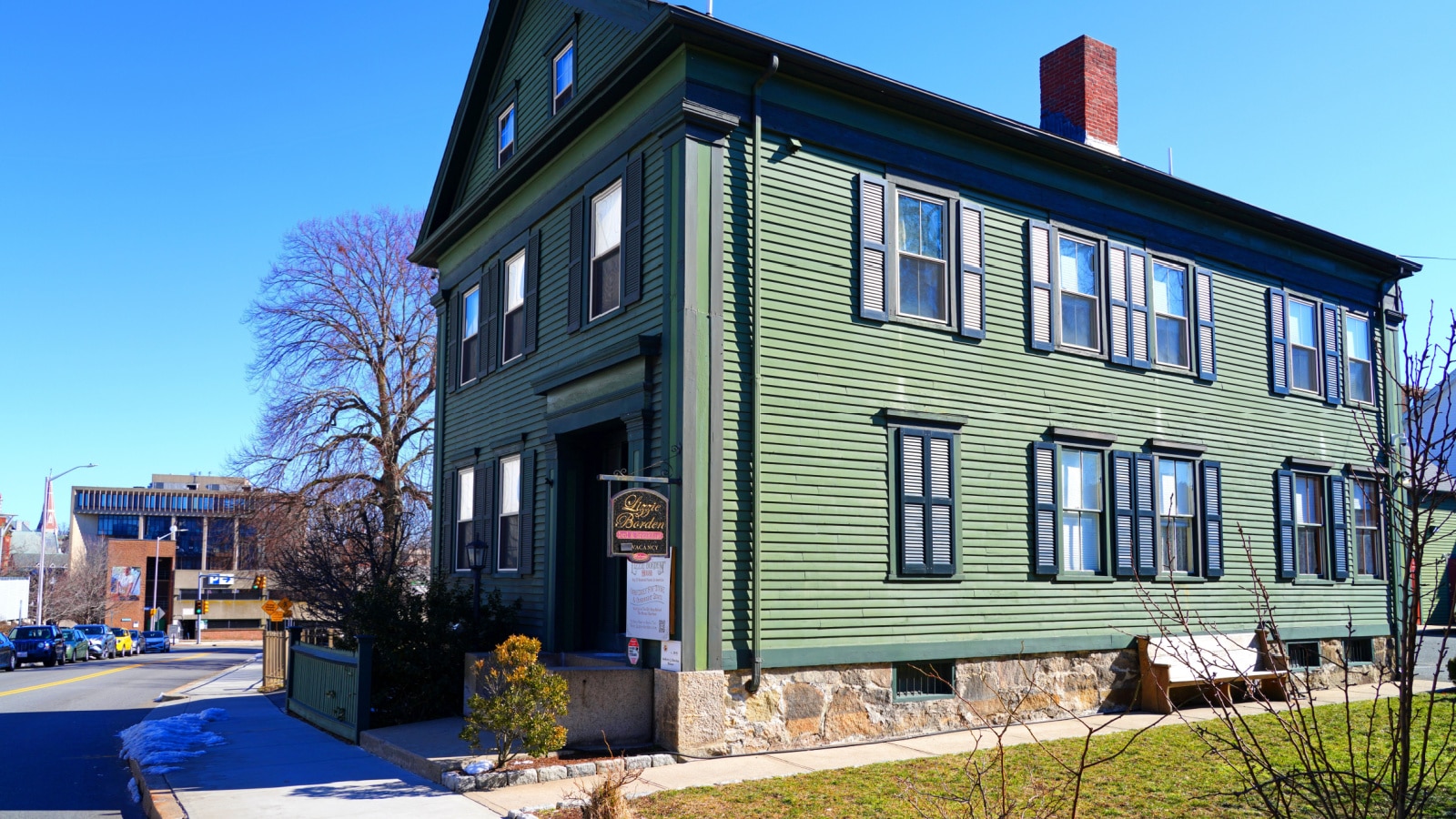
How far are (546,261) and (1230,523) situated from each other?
11298 millimetres

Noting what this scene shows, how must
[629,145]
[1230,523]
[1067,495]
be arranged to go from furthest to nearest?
1. [1230,523]
2. [1067,495]
3. [629,145]

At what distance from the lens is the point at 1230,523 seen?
1784 cm

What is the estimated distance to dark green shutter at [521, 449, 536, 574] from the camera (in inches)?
640

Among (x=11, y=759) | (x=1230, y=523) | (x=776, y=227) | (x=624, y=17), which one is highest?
(x=624, y=17)

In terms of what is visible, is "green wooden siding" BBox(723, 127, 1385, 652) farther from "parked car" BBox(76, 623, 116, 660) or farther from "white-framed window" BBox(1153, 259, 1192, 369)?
"parked car" BBox(76, 623, 116, 660)

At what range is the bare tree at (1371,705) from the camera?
4188 millimetres

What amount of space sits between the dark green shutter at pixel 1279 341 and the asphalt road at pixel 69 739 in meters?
17.6

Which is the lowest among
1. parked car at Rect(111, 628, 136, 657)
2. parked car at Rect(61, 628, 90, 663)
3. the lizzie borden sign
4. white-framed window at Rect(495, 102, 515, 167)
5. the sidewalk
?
parked car at Rect(111, 628, 136, 657)

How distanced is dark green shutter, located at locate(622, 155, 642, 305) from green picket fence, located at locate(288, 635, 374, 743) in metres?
5.55

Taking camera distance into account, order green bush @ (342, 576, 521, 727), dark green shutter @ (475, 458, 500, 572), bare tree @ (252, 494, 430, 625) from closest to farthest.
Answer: green bush @ (342, 576, 521, 727) < dark green shutter @ (475, 458, 500, 572) < bare tree @ (252, 494, 430, 625)

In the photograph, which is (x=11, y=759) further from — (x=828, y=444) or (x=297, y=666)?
(x=828, y=444)

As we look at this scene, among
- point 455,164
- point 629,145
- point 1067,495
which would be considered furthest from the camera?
point 455,164

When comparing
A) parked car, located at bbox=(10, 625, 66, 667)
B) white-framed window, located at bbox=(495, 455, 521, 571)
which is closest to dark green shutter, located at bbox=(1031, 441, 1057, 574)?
white-framed window, located at bbox=(495, 455, 521, 571)

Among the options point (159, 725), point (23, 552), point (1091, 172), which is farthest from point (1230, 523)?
point (23, 552)
